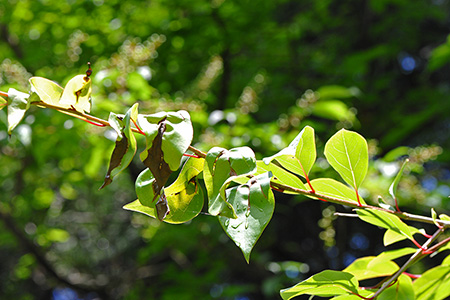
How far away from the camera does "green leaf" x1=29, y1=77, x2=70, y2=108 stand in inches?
14.2

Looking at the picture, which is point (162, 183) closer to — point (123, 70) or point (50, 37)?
point (123, 70)

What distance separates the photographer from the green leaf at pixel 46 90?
36 centimetres

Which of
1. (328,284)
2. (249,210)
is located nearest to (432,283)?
(328,284)

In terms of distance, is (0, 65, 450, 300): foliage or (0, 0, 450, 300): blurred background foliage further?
Answer: (0, 0, 450, 300): blurred background foliage

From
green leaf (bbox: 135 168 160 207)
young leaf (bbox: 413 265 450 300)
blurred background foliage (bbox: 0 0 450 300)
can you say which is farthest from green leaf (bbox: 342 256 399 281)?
blurred background foliage (bbox: 0 0 450 300)

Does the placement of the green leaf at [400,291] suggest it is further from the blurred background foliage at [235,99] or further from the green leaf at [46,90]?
the blurred background foliage at [235,99]

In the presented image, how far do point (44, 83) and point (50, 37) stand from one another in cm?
193

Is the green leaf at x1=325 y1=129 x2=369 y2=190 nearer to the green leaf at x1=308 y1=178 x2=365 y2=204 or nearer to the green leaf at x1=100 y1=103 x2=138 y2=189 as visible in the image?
the green leaf at x1=308 y1=178 x2=365 y2=204

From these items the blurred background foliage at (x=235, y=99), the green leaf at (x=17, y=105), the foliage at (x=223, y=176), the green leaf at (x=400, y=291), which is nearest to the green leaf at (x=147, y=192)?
the foliage at (x=223, y=176)

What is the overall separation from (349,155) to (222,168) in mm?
154

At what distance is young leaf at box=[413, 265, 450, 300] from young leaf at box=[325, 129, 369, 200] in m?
0.15

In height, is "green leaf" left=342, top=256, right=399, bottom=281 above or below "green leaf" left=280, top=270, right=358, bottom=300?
below

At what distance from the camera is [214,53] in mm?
1994

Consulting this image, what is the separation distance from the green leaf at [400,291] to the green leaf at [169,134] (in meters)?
0.26
